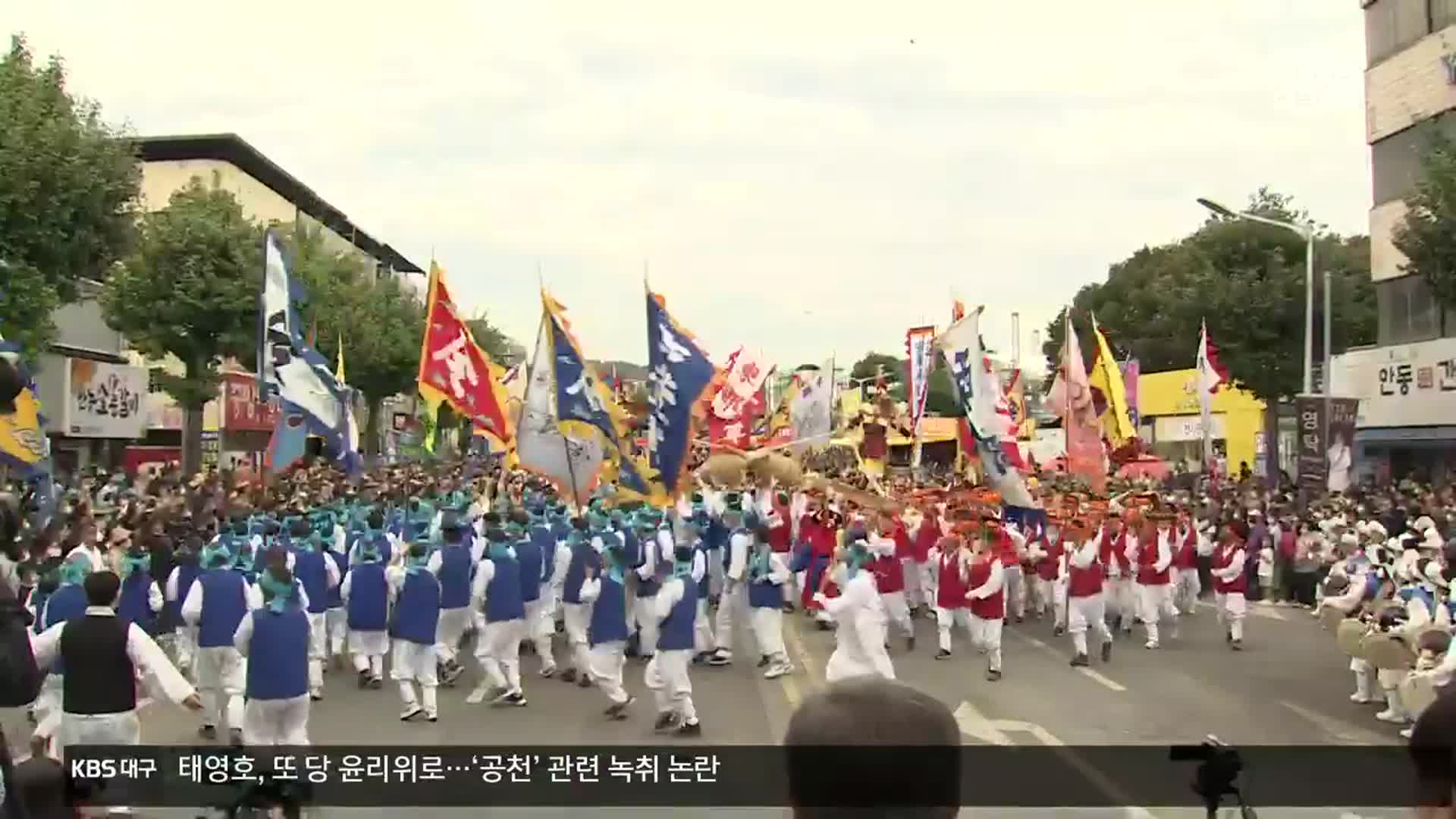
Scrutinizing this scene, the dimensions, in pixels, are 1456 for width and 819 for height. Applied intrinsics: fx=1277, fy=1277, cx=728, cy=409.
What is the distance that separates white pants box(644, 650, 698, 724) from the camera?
10820 mm

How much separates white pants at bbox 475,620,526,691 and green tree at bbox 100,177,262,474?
19.3 m

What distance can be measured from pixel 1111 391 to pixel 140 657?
17925 millimetres

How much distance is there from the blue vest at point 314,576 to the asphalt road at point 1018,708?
3.05 feet

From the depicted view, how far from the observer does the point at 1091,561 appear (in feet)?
47.9

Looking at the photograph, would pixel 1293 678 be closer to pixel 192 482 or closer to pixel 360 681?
pixel 360 681

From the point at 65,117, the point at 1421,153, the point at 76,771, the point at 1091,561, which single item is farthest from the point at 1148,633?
the point at 65,117

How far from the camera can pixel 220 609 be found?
10.2 metres

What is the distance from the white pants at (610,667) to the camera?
37.6ft

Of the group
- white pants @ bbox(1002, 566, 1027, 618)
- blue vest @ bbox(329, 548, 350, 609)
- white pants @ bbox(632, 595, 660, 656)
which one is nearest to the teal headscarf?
white pants @ bbox(632, 595, 660, 656)

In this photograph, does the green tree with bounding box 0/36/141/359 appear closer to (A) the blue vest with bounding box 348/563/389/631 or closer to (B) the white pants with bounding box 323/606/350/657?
(B) the white pants with bounding box 323/606/350/657

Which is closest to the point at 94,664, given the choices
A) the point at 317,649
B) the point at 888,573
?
the point at 317,649

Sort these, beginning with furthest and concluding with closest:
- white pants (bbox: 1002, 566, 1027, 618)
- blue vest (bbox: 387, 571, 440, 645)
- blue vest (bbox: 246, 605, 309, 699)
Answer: white pants (bbox: 1002, 566, 1027, 618), blue vest (bbox: 387, 571, 440, 645), blue vest (bbox: 246, 605, 309, 699)

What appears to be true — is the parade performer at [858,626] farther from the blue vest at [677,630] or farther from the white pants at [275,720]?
the white pants at [275,720]

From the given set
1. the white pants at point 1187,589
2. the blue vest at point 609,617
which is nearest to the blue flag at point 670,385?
the blue vest at point 609,617
